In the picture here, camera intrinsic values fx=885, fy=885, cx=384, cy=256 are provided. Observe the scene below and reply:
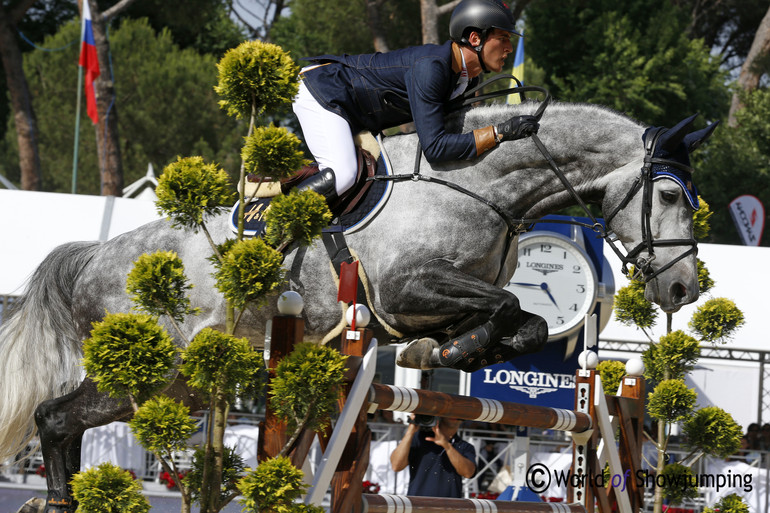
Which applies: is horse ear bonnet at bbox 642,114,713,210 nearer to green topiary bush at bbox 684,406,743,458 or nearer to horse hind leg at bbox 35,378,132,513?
green topiary bush at bbox 684,406,743,458

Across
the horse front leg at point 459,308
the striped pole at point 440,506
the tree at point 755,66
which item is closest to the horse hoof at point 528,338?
the horse front leg at point 459,308

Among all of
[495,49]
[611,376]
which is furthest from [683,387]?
[495,49]

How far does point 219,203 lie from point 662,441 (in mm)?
3504

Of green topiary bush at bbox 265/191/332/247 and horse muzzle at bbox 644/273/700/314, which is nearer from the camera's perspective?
green topiary bush at bbox 265/191/332/247

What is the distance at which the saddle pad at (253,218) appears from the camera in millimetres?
3631

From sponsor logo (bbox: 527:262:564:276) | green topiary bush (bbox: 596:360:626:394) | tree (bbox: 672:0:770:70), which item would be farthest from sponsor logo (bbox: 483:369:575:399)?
tree (bbox: 672:0:770:70)

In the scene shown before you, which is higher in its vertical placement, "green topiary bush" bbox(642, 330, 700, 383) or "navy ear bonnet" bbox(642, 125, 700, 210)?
"navy ear bonnet" bbox(642, 125, 700, 210)

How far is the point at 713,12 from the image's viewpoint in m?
21.8

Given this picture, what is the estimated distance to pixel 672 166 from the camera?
356 centimetres

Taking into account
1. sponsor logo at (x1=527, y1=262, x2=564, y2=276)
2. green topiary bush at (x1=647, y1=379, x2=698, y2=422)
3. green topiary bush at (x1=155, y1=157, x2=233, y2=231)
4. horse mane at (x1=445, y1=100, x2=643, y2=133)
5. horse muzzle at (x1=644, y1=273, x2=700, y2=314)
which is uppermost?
horse mane at (x1=445, y1=100, x2=643, y2=133)

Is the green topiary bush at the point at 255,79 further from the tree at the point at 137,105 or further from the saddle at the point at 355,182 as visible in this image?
the tree at the point at 137,105

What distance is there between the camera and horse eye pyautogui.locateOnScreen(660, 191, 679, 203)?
354cm

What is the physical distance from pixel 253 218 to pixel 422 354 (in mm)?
912

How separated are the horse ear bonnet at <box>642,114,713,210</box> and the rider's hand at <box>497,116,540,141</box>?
1.55ft
